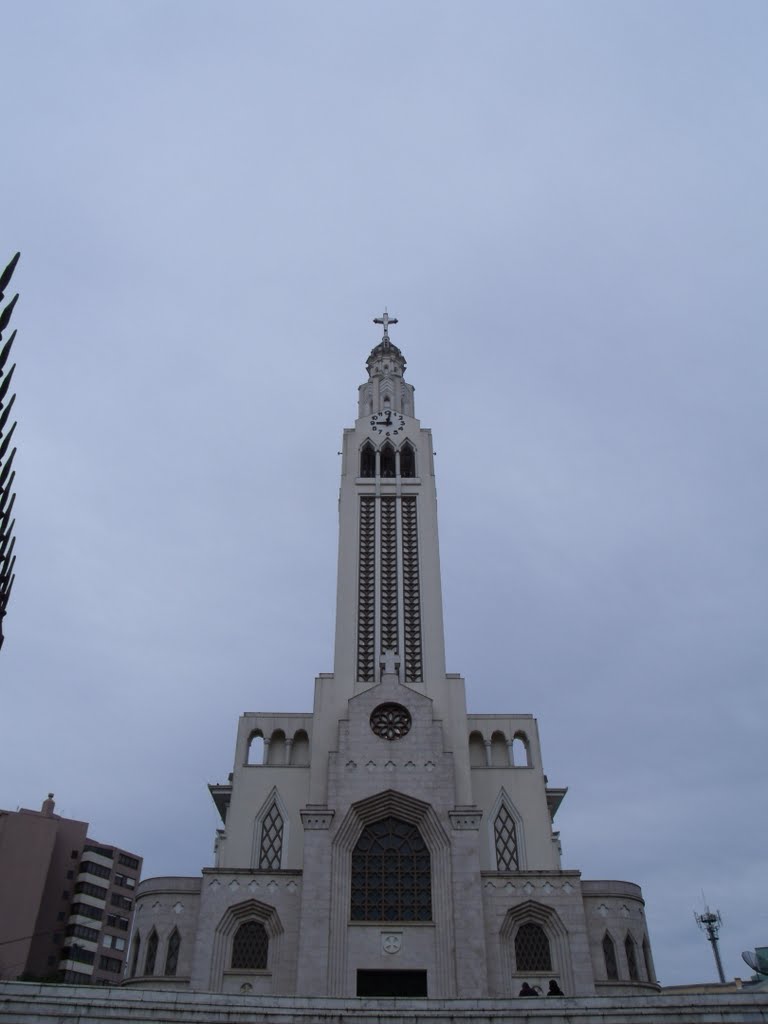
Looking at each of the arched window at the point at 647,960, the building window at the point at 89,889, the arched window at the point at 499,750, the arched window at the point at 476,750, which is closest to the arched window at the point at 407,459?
the arched window at the point at 476,750

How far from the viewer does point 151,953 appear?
93.9 feet

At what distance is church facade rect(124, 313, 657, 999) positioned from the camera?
→ 27.2m

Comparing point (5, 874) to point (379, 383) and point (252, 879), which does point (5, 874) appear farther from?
point (379, 383)

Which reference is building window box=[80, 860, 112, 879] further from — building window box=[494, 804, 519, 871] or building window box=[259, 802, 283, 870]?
building window box=[494, 804, 519, 871]

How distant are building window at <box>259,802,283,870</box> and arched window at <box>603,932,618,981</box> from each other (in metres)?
11.5

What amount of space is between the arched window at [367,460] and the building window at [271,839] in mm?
16079

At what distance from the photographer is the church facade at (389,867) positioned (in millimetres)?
27188

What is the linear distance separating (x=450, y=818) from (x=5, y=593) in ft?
65.5

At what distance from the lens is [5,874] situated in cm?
5203

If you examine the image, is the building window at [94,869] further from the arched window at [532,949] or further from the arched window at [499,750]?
the arched window at [532,949]

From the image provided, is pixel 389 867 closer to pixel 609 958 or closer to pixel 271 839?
pixel 271 839

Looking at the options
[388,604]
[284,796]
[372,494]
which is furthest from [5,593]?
[372,494]

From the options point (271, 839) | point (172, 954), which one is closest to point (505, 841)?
point (271, 839)

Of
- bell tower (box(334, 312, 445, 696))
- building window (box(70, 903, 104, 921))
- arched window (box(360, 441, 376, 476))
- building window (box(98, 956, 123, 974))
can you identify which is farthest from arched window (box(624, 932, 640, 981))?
building window (box(70, 903, 104, 921))
